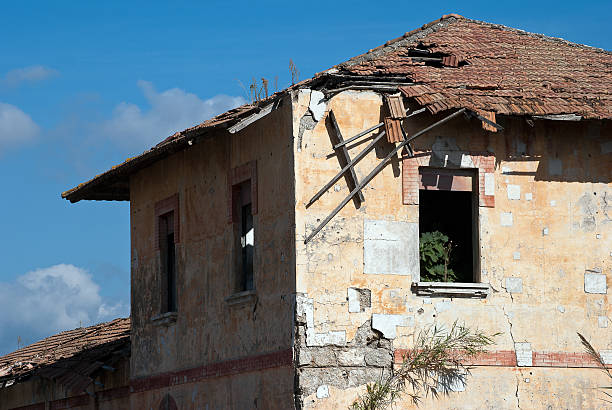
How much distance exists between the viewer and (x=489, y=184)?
55.0 feet

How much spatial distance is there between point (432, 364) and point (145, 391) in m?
6.88

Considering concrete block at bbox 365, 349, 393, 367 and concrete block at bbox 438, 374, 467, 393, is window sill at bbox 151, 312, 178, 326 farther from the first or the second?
concrete block at bbox 438, 374, 467, 393

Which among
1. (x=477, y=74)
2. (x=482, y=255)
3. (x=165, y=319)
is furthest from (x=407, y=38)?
(x=165, y=319)

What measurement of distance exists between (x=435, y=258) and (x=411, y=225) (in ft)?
2.21

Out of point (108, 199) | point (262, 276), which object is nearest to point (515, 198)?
point (262, 276)

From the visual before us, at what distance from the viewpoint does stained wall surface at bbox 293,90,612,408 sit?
51.8 feet

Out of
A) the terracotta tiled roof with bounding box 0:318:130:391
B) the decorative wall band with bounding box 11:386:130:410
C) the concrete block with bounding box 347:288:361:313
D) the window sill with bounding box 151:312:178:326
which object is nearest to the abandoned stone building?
the concrete block with bounding box 347:288:361:313

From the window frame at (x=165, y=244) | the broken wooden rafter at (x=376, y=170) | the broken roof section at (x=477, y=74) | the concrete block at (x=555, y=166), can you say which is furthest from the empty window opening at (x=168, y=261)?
the concrete block at (x=555, y=166)

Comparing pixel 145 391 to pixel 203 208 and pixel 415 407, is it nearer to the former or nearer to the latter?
pixel 203 208

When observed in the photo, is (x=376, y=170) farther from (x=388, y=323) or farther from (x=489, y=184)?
(x=388, y=323)

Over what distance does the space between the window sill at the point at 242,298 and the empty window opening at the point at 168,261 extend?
3.03 metres

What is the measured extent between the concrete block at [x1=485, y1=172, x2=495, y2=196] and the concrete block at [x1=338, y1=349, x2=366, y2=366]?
303 cm

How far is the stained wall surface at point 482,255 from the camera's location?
51.8ft

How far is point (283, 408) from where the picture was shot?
1594 centimetres
